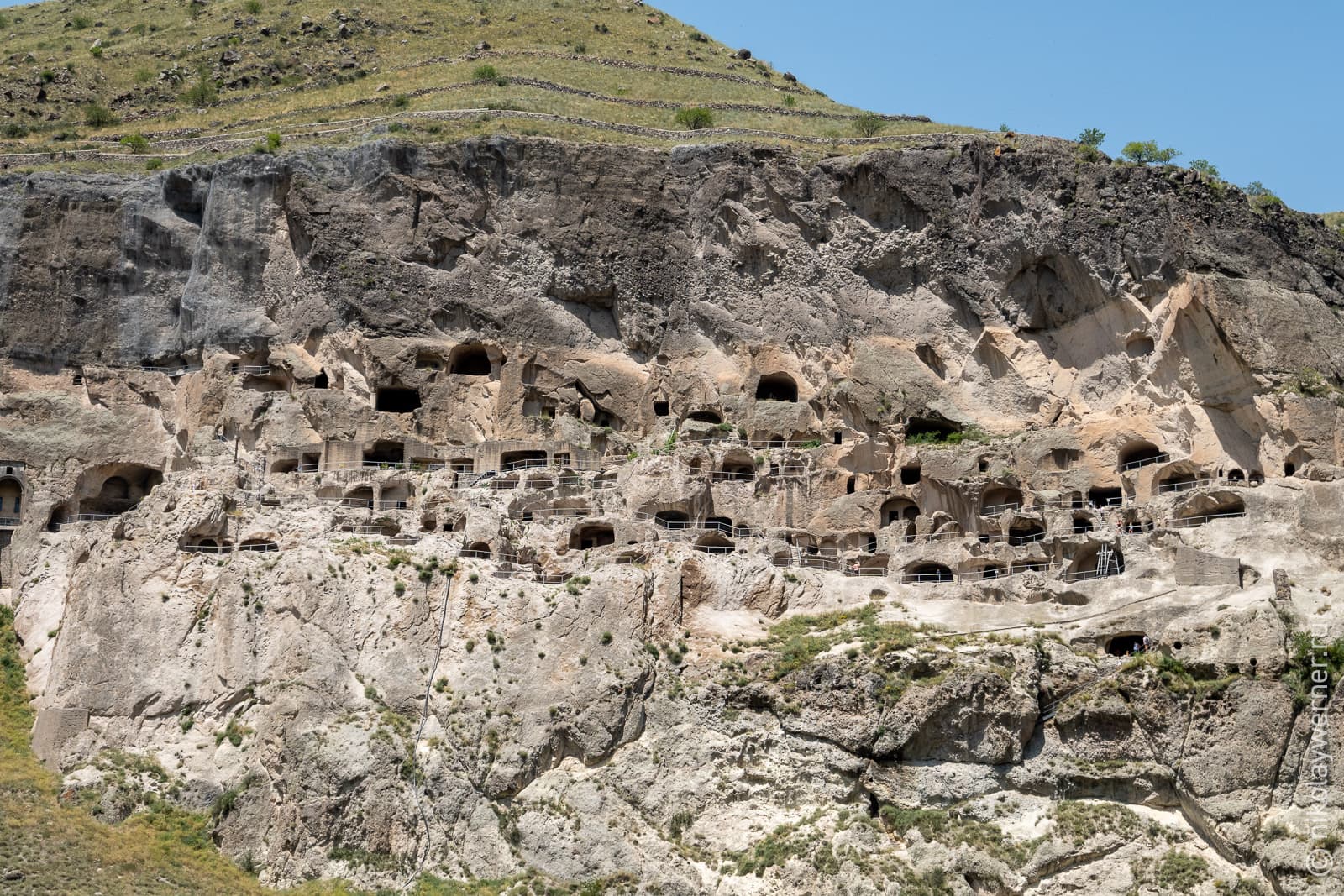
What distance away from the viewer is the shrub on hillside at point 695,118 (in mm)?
70875

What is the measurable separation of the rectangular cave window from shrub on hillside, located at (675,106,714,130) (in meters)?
19.8

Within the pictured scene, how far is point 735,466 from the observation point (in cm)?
5578

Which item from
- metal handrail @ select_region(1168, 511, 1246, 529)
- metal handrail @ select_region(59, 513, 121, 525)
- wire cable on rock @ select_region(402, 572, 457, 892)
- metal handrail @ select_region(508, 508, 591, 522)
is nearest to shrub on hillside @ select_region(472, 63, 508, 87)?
metal handrail @ select_region(59, 513, 121, 525)

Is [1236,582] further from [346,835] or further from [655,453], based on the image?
[346,835]

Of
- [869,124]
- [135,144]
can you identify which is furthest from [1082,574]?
[135,144]

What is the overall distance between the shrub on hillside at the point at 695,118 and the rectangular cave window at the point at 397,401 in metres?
19.8

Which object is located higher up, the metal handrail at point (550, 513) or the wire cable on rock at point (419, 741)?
the metal handrail at point (550, 513)

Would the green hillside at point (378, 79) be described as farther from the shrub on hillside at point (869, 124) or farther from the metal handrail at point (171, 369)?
the metal handrail at point (171, 369)

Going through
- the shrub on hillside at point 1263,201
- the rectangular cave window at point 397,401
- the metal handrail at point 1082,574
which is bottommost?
the metal handrail at point 1082,574

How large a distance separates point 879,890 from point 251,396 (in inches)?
1206

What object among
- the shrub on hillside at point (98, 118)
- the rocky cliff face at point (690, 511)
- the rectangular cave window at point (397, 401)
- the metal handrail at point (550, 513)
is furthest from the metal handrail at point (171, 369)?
the shrub on hillside at point (98, 118)

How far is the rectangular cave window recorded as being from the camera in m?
58.5

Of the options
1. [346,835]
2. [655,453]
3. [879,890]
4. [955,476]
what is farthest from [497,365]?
[879,890]

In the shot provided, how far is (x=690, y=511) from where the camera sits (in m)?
52.5
